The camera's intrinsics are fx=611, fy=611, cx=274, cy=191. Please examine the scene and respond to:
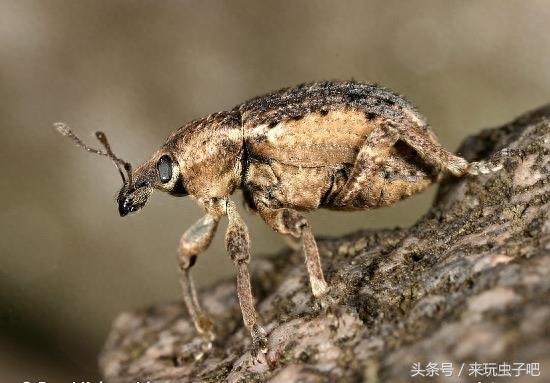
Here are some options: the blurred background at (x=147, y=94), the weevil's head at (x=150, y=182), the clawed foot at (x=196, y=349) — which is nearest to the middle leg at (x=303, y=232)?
the weevil's head at (x=150, y=182)

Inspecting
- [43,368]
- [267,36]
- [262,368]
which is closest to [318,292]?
[262,368]

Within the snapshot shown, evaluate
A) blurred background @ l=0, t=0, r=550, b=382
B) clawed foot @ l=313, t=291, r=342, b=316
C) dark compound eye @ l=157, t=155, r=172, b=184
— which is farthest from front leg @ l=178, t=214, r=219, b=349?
blurred background @ l=0, t=0, r=550, b=382

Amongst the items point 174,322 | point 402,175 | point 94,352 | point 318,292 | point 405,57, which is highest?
point 405,57

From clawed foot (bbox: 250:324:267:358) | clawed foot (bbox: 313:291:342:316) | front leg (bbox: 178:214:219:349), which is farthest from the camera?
front leg (bbox: 178:214:219:349)

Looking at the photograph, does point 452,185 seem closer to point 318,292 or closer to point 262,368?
point 318,292

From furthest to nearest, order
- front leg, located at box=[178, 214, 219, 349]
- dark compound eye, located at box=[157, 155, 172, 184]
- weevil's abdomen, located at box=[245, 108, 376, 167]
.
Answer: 1. front leg, located at box=[178, 214, 219, 349]
2. dark compound eye, located at box=[157, 155, 172, 184]
3. weevil's abdomen, located at box=[245, 108, 376, 167]

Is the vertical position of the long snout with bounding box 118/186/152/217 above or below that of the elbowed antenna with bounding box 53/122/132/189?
below

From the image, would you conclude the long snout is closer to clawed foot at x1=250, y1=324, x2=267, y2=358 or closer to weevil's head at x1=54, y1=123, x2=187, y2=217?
weevil's head at x1=54, y1=123, x2=187, y2=217

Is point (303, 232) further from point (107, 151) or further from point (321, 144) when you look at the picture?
point (107, 151)
